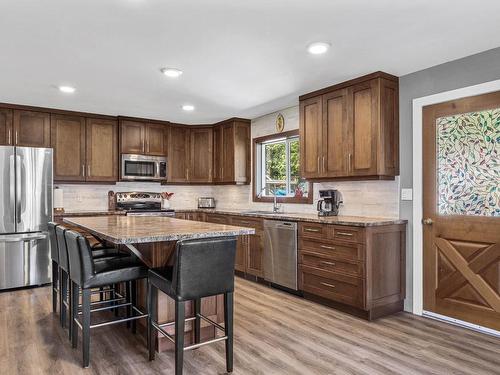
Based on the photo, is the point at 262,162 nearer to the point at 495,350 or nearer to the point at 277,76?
the point at 277,76

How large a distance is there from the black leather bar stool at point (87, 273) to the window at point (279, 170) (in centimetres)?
274

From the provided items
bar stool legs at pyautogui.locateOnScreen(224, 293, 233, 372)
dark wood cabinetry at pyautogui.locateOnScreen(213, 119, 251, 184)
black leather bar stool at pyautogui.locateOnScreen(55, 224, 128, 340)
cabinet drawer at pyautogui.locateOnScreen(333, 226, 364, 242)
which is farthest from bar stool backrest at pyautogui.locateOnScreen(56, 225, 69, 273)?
dark wood cabinetry at pyautogui.locateOnScreen(213, 119, 251, 184)

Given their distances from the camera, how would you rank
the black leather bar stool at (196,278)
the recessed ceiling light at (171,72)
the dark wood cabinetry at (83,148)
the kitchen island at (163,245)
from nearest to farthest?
the black leather bar stool at (196,278) → the kitchen island at (163,245) → the recessed ceiling light at (171,72) → the dark wood cabinetry at (83,148)

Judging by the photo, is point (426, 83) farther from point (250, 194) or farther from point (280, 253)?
point (250, 194)

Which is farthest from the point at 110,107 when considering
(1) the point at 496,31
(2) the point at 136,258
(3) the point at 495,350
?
(3) the point at 495,350

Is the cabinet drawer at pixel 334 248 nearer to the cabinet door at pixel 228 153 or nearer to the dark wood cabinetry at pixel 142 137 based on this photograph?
the cabinet door at pixel 228 153

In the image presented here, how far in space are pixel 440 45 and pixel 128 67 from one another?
8.86 ft

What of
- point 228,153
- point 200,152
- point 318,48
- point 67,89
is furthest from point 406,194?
point 67,89

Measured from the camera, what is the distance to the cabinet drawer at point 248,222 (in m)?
4.63

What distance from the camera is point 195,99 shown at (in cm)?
459

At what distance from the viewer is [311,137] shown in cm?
424

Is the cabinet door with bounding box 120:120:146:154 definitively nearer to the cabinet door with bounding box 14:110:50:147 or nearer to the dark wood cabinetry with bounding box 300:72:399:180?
the cabinet door with bounding box 14:110:50:147

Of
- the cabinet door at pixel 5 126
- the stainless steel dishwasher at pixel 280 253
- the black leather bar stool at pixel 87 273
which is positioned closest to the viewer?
the black leather bar stool at pixel 87 273

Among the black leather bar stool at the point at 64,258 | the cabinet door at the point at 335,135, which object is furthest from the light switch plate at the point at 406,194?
the black leather bar stool at the point at 64,258
